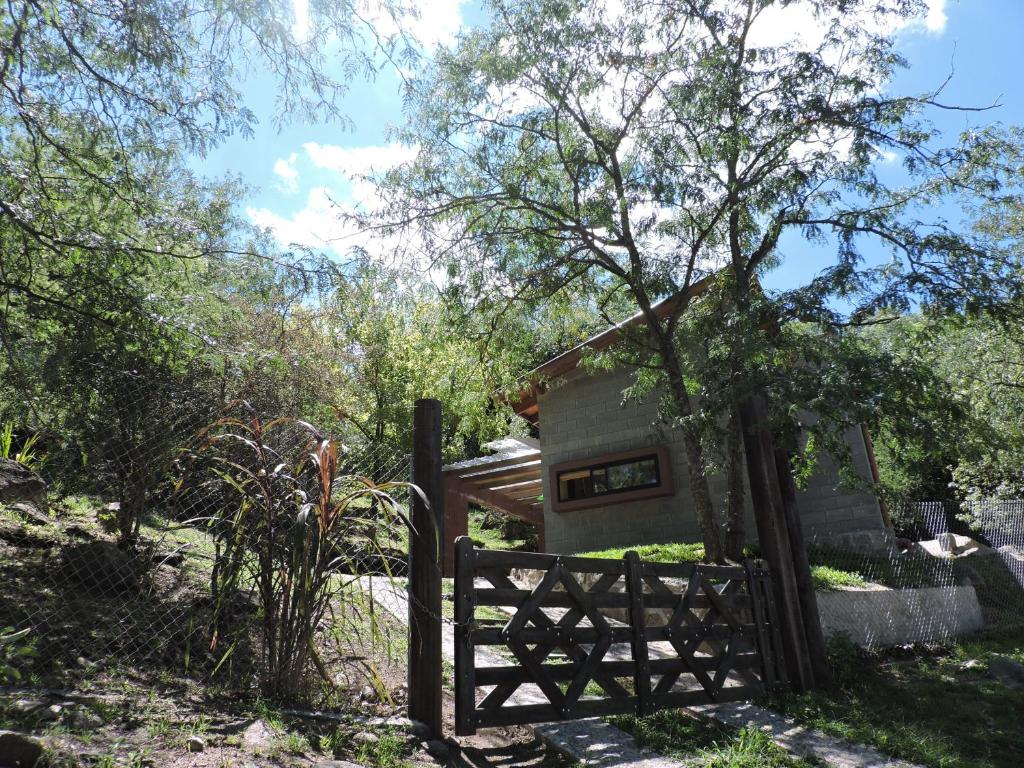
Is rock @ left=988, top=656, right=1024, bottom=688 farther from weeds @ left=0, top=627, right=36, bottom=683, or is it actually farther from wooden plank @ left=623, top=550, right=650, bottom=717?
weeds @ left=0, top=627, right=36, bottom=683

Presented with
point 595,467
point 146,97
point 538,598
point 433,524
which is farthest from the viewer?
point 595,467

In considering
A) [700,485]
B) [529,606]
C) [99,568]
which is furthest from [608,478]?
[99,568]

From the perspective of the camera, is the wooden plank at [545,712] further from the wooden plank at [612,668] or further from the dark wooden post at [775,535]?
the dark wooden post at [775,535]

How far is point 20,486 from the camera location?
599 cm

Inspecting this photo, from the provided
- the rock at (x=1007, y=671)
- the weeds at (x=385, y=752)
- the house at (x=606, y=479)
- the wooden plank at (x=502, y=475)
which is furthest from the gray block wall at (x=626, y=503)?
the weeds at (x=385, y=752)

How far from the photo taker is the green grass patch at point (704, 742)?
441 centimetres

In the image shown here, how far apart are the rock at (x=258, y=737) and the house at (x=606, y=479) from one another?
757 cm

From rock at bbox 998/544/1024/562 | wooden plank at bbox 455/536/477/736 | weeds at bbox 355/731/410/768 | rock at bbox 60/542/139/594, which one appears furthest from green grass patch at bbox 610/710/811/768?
rock at bbox 998/544/1024/562

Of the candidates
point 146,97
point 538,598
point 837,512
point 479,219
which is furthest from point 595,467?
point 146,97

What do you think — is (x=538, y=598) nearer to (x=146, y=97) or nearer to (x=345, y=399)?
(x=146, y=97)

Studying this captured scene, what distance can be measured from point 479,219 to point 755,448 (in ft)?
15.9

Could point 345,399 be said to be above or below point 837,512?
above

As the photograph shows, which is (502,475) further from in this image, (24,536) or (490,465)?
(24,536)

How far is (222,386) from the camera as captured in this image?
24.2 feet
